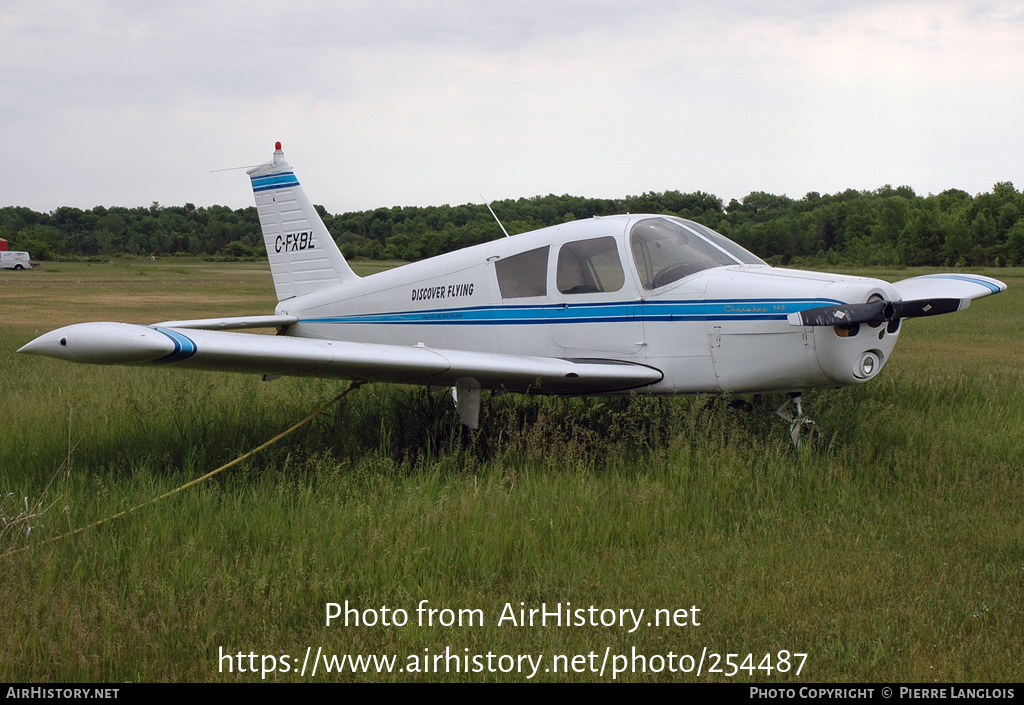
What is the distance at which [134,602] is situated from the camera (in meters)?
3.73

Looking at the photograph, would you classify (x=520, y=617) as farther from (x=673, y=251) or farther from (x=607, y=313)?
(x=673, y=251)

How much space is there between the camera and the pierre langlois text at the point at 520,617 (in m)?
3.67

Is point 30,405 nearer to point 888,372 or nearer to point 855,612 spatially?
point 855,612

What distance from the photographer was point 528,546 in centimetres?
445

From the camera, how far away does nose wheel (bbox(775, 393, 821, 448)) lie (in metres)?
6.39

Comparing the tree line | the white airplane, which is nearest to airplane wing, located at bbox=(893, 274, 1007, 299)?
the white airplane

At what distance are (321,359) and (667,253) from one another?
300cm

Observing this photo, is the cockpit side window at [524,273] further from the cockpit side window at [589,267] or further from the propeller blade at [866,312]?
the propeller blade at [866,312]

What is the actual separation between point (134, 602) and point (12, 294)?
37.5 m

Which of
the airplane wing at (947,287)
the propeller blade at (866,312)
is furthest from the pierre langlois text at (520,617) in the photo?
the airplane wing at (947,287)

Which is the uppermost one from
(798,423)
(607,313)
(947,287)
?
(947,287)

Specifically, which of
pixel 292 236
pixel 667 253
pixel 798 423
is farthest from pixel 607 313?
pixel 292 236

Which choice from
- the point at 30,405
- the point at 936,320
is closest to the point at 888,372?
the point at 30,405

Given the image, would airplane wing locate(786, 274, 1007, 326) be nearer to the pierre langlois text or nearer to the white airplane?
the white airplane
